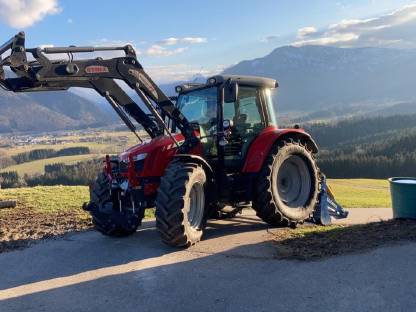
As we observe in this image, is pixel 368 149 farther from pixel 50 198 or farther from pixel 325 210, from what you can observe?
pixel 325 210

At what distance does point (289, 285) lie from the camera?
5930 millimetres

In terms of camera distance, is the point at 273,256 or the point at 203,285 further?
the point at 273,256

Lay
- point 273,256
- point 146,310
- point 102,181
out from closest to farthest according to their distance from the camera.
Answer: point 146,310, point 273,256, point 102,181

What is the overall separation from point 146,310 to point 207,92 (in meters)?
5.02

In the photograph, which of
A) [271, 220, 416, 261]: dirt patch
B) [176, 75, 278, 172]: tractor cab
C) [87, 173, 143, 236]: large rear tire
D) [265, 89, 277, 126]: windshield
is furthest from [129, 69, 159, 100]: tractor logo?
[271, 220, 416, 261]: dirt patch

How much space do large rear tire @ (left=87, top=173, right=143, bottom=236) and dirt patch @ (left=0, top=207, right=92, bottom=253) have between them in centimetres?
118

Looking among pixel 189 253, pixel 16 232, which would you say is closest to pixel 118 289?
pixel 189 253

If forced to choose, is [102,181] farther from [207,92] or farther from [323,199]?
[323,199]

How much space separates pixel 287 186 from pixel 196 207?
102 inches

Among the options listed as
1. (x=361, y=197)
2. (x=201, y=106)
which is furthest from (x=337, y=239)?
(x=361, y=197)

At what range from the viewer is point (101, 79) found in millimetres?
7949

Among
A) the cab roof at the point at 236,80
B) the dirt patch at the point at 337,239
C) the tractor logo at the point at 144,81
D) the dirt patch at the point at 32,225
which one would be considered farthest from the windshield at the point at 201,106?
the dirt patch at the point at 32,225

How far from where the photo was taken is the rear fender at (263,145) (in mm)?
9008

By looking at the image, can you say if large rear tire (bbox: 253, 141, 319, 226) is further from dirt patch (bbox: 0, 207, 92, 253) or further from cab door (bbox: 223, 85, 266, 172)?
dirt patch (bbox: 0, 207, 92, 253)
